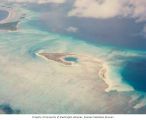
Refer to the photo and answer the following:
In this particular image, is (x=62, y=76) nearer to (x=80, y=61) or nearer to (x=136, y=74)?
(x=80, y=61)

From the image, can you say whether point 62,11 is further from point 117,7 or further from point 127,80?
point 127,80

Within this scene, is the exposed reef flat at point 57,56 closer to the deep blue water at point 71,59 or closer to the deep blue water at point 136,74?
the deep blue water at point 71,59

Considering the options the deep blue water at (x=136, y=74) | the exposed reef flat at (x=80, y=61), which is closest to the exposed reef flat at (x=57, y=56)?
the exposed reef flat at (x=80, y=61)

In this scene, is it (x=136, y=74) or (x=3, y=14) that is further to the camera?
(x=3, y=14)

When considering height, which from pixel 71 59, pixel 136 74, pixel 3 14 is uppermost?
pixel 3 14

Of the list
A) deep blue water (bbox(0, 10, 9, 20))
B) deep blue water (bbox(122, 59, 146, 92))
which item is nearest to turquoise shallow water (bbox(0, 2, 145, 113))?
deep blue water (bbox(122, 59, 146, 92))

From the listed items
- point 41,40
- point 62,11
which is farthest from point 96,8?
point 41,40

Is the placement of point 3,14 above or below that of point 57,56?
above

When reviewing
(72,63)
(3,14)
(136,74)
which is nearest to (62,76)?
(72,63)

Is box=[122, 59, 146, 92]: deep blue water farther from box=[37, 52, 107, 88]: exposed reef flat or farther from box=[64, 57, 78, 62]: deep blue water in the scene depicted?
box=[64, 57, 78, 62]: deep blue water
